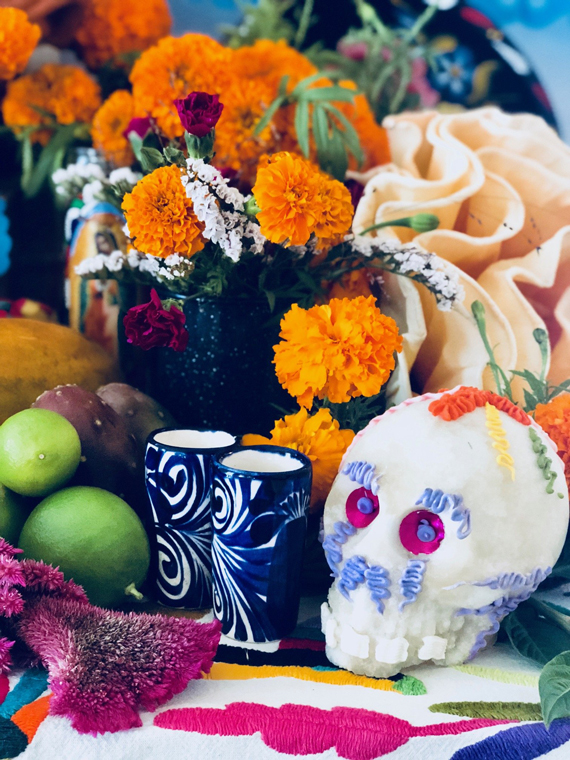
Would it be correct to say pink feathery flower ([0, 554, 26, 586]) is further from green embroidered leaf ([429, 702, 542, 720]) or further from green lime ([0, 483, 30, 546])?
green embroidered leaf ([429, 702, 542, 720])

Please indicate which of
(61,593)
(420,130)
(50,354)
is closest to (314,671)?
(61,593)

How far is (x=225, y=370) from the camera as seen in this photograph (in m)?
0.75

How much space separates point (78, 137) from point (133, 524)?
0.66 m

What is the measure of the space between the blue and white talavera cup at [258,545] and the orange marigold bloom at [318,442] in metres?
0.06

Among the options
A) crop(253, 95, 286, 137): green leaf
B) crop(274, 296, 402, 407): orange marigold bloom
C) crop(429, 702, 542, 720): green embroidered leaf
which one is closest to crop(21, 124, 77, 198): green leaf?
crop(253, 95, 286, 137): green leaf

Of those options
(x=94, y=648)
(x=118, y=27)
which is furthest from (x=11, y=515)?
(x=118, y=27)

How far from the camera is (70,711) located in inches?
17.3

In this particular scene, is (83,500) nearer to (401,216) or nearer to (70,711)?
(70,711)

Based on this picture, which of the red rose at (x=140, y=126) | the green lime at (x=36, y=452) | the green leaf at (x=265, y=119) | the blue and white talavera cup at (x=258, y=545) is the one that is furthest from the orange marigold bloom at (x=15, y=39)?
the blue and white talavera cup at (x=258, y=545)

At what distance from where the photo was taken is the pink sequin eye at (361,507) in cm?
53

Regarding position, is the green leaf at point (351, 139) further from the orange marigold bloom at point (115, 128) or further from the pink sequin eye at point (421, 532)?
the pink sequin eye at point (421, 532)

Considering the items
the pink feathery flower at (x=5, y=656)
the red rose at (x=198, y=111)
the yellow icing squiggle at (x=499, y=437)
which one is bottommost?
the pink feathery flower at (x=5, y=656)

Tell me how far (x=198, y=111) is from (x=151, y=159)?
0.10 meters

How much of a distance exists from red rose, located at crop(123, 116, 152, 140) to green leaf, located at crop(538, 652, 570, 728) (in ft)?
2.23
